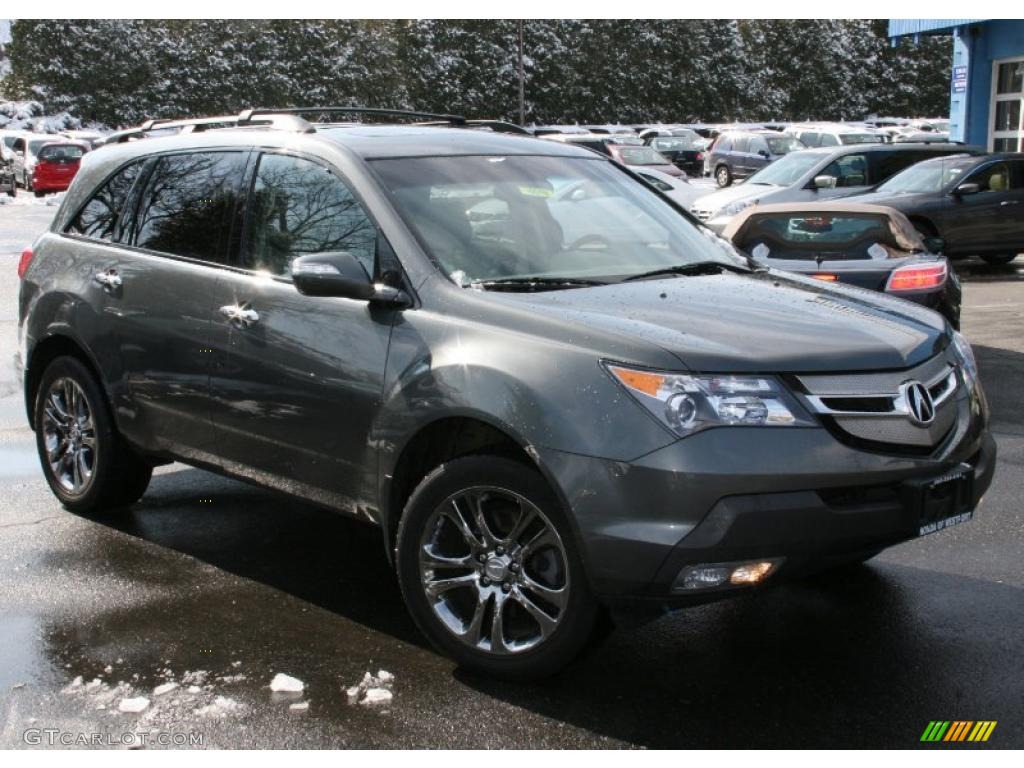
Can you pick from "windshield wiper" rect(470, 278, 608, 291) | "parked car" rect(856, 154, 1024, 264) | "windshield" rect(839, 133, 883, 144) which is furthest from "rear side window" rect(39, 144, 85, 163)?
"windshield wiper" rect(470, 278, 608, 291)

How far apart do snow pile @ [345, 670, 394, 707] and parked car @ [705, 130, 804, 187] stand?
31.7 m

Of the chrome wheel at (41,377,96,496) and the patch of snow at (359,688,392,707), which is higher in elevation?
the chrome wheel at (41,377,96,496)

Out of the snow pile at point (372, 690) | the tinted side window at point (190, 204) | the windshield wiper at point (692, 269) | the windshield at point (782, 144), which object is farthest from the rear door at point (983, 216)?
the windshield at point (782, 144)

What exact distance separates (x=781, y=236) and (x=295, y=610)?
632 cm

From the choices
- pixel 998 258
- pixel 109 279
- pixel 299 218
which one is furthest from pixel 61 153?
pixel 299 218

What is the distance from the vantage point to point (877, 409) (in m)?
3.93

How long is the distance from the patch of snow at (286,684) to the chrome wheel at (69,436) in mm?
2185

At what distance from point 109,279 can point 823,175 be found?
1489cm

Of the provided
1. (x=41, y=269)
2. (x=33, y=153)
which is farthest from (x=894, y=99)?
(x=41, y=269)

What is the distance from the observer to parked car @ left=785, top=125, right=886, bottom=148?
121ft

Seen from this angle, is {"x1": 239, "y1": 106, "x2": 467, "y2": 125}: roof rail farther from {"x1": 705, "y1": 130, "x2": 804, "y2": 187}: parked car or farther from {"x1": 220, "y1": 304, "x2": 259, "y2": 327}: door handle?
{"x1": 705, "y1": 130, "x2": 804, "y2": 187}: parked car

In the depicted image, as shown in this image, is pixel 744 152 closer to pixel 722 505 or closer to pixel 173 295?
pixel 173 295

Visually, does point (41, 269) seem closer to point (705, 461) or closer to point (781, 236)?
point (705, 461)

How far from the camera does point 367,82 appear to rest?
60312 millimetres
